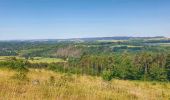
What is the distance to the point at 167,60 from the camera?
117 metres

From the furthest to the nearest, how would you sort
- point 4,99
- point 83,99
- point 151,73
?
→ 1. point 151,73
2. point 83,99
3. point 4,99

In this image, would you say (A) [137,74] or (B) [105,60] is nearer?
(A) [137,74]

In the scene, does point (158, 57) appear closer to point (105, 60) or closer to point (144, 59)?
point (144, 59)

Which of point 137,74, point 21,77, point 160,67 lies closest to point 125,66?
point 137,74

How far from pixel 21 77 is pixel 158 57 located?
4710 inches

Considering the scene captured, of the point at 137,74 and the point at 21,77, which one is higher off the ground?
the point at 21,77

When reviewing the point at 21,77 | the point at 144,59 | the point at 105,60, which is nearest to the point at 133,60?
the point at 144,59

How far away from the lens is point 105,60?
447ft

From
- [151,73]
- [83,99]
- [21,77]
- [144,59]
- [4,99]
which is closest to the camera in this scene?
[4,99]

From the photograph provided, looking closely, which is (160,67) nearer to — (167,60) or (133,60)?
(167,60)

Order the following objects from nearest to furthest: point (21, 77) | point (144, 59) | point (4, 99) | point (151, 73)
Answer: point (4, 99)
point (21, 77)
point (151, 73)
point (144, 59)

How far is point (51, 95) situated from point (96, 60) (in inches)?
4998

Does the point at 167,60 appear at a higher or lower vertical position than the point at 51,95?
lower

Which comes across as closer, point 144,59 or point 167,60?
point 167,60
